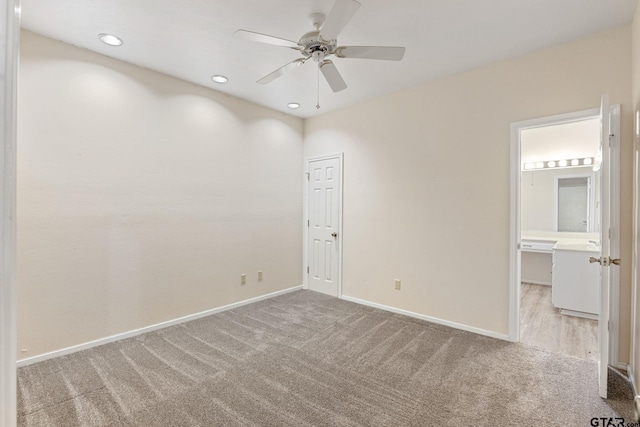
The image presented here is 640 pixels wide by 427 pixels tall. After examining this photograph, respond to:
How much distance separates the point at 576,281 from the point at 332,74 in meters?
3.78

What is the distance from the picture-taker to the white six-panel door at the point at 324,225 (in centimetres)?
446

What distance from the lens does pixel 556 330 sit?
10.7ft

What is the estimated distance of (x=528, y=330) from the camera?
3252 mm

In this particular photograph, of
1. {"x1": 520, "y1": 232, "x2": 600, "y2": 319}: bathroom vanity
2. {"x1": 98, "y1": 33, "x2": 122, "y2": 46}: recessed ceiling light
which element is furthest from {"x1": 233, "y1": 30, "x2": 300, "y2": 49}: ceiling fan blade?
{"x1": 520, "y1": 232, "x2": 600, "y2": 319}: bathroom vanity

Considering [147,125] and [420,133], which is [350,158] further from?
[147,125]

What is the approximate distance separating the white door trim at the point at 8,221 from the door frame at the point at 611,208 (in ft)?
11.3

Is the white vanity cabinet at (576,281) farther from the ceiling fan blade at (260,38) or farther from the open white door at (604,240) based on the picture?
the ceiling fan blade at (260,38)

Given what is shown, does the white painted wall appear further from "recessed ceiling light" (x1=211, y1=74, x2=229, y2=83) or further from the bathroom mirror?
"recessed ceiling light" (x1=211, y1=74, x2=229, y2=83)

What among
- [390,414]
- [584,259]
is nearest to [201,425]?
[390,414]

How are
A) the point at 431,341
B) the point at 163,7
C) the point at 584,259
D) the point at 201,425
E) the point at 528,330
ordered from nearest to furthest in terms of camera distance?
the point at 201,425, the point at 163,7, the point at 431,341, the point at 528,330, the point at 584,259

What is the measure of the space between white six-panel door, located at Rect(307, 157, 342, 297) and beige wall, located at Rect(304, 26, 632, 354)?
7.9 inches

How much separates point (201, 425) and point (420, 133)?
3.45 meters

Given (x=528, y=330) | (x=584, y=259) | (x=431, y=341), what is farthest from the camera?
(x=584, y=259)

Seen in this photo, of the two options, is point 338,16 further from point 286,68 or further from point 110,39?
point 110,39
